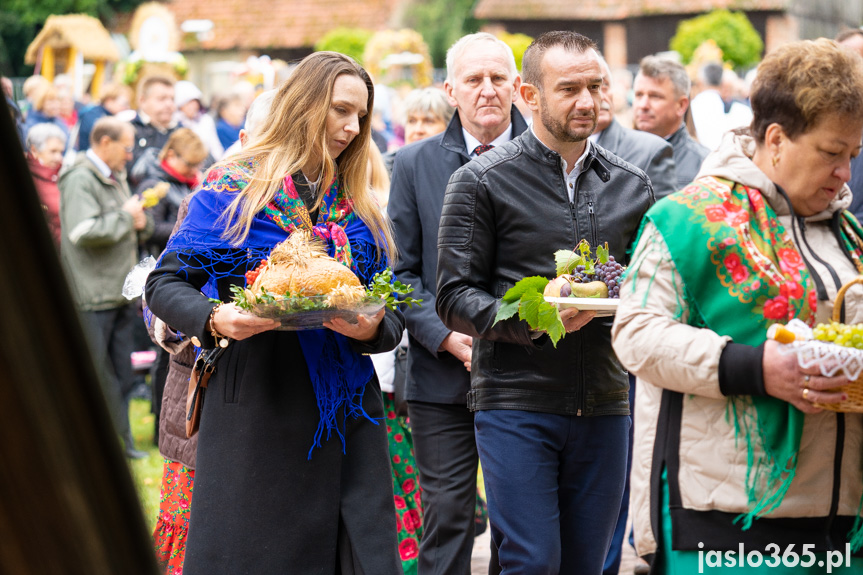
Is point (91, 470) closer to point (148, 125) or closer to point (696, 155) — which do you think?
point (696, 155)

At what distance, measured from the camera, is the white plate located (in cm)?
298

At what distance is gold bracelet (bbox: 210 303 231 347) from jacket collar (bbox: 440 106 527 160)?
1.79 metres

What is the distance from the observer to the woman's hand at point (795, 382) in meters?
2.17

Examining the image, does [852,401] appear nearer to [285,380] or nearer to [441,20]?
[285,380]

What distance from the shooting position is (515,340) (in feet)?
10.9

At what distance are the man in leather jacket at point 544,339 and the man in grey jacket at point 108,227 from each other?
496cm

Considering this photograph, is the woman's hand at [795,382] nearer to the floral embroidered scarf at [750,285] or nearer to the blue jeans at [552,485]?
the floral embroidered scarf at [750,285]

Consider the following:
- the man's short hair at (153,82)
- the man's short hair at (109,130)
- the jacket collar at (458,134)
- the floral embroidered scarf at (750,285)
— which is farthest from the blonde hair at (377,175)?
the man's short hair at (153,82)

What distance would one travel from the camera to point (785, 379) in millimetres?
2215

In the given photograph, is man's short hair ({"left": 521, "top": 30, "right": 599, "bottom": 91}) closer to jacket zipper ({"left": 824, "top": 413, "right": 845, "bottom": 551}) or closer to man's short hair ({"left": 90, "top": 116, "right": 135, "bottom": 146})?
jacket zipper ({"left": 824, "top": 413, "right": 845, "bottom": 551})

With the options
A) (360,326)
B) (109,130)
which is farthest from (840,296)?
(109,130)

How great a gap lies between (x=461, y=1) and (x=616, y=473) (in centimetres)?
4495

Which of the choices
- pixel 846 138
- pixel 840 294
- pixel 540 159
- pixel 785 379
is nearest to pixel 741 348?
pixel 785 379

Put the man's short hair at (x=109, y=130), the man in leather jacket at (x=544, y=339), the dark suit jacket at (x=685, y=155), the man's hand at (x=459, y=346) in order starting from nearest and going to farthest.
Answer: the man in leather jacket at (x=544, y=339)
the man's hand at (x=459, y=346)
the dark suit jacket at (x=685, y=155)
the man's short hair at (x=109, y=130)
